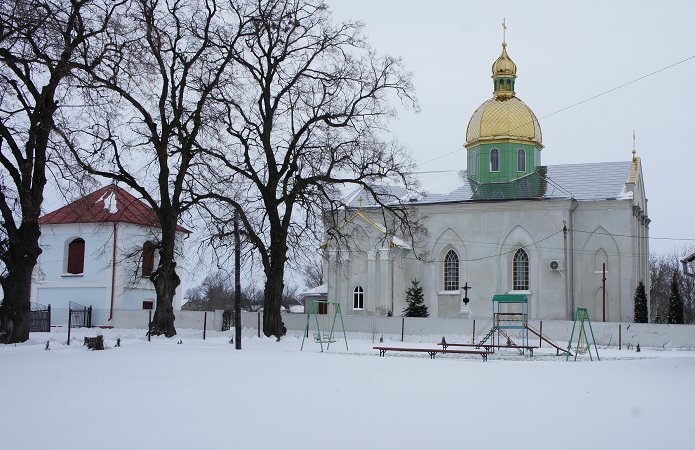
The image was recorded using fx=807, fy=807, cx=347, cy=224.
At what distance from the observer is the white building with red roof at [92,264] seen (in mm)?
41906

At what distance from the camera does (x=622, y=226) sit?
4366cm

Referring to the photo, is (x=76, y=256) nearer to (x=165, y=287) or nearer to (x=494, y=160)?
(x=165, y=287)

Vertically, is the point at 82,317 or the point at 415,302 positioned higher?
the point at 415,302

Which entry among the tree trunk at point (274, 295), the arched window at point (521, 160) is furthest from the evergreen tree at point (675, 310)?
the tree trunk at point (274, 295)

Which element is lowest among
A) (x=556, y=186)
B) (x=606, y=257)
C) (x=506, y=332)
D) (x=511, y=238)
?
(x=506, y=332)

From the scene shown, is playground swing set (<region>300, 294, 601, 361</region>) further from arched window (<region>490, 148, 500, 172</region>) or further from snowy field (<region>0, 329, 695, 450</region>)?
arched window (<region>490, 148, 500, 172</region>)

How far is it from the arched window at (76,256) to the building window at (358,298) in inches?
599

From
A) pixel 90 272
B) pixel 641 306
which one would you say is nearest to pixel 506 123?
pixel 641 306

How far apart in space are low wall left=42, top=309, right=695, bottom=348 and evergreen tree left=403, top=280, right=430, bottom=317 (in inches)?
221

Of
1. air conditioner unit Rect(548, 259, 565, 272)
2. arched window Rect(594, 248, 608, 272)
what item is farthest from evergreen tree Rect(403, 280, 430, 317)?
arched window Rect(594, 248, 608, 272)

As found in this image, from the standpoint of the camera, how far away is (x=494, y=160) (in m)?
47.8

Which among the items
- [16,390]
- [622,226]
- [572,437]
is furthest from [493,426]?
[622,226]

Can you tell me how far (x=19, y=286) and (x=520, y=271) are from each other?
28.6 metres

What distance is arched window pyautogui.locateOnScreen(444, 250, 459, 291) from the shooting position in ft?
152
